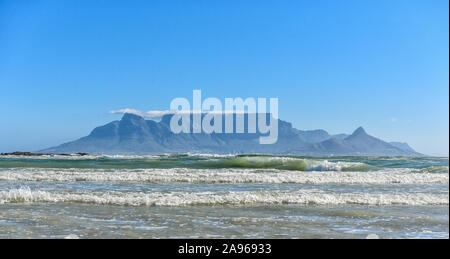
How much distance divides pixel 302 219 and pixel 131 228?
15.2ft

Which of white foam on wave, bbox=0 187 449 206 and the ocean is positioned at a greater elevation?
white foam on wave, bbox=0 187 449 206

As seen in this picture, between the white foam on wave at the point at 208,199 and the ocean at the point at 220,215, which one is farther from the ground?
the white foam on wave at the point at 208,199

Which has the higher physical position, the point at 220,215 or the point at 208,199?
the point at 208,199

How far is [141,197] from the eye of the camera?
14.7 metres

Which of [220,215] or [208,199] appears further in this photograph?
[208,199]

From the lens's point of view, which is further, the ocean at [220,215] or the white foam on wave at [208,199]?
the white foam on wave at [208,199]

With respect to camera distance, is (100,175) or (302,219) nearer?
(302,219)

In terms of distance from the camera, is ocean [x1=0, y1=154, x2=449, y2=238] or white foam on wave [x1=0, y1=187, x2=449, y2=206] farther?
white foam on wave [x1=0, y1=187, x2=449, y2=206]
